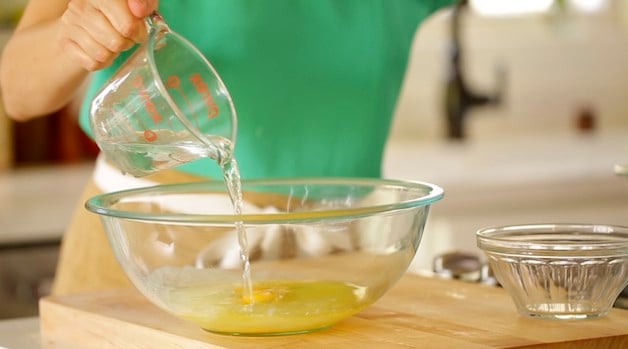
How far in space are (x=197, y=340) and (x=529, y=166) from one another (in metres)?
2.30

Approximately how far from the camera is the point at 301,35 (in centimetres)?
166

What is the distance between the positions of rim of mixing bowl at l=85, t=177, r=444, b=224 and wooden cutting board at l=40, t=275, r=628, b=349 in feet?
0.37

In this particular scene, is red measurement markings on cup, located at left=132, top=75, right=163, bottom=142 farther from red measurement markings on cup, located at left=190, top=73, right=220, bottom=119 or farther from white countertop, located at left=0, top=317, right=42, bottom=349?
white countertop, located at left=0, top=317, right=42, bottom=349

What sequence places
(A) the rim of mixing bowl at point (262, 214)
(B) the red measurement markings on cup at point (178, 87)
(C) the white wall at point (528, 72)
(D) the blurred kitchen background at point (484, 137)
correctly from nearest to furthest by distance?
(A) the rim of mixing bowl at point (262, 214)
(B) the red measurement markings on cup at point (178, 87)
(D) the blurred kitchen background at point (484, 137)
(C) the white wall at point (528, 72)

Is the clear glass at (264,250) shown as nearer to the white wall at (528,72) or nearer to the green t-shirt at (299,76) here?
the green t-shirt at (299,76)

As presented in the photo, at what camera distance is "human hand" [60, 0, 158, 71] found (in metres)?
1.21

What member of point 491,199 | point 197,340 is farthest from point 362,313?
point 491,199

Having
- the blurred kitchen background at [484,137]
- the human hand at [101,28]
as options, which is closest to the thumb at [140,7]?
the human hand at [101,28]

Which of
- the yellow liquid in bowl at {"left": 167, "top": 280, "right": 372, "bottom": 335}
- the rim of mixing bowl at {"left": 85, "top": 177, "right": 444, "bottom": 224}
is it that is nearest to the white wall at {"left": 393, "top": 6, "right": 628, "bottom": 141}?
the rim of mixing bowl at {"left": 85, "top": 177, "right": 444, "bottom": 224}

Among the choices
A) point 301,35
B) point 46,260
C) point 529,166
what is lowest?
point 46,260

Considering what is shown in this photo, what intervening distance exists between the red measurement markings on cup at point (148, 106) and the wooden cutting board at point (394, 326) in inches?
7.1

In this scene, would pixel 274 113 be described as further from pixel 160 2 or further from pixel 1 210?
pixel 1 210

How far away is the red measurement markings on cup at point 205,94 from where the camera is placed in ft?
4.39

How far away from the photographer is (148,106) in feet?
3.94
